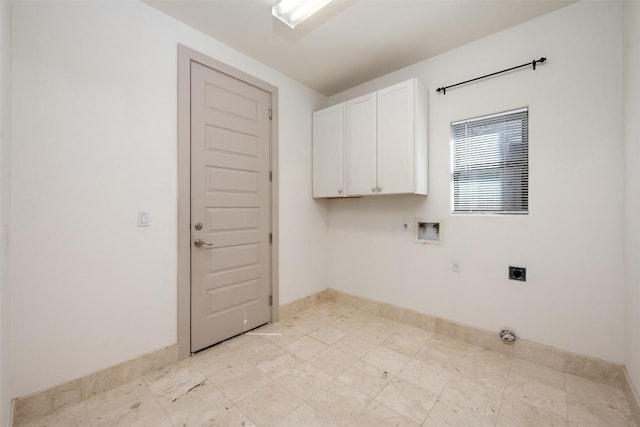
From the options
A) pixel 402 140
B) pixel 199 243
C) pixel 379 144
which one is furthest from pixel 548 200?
pixel 199 243

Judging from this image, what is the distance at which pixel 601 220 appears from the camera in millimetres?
1787

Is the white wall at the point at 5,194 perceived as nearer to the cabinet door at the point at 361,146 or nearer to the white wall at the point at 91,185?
the white wall at the point at 91,185

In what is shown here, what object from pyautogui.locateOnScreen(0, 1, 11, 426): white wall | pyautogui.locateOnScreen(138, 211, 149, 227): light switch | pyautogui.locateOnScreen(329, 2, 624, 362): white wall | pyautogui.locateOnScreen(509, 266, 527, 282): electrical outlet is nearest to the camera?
pyautogui.locateOnScreen(0, 1, 11, 426): white wall

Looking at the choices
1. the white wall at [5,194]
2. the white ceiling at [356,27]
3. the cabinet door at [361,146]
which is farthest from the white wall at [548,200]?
the white wall at [5,194]

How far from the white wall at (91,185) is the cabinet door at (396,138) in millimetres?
1718

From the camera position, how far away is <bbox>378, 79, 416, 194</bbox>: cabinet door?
2.36 m

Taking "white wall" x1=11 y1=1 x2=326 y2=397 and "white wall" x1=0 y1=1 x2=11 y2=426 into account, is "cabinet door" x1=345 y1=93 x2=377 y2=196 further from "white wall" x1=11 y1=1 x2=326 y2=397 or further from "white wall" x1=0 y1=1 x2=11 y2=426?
"white wall" x1=0 y1=1 x2=11 y2=426

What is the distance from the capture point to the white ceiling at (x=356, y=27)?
1.89 metres

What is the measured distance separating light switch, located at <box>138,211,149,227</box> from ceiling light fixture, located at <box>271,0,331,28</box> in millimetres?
1709

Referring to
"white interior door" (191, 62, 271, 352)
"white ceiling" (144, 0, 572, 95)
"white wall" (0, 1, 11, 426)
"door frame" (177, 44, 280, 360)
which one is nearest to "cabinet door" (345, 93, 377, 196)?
"white ceiling" (144, 0, 572, 95)

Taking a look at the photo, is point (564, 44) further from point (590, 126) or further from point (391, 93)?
point (391, 93)

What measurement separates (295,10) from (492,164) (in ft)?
6.40

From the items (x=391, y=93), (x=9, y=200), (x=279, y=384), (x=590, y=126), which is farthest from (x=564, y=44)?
(x=9, y=200)

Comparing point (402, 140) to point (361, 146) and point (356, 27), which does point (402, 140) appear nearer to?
point (361, 146)
